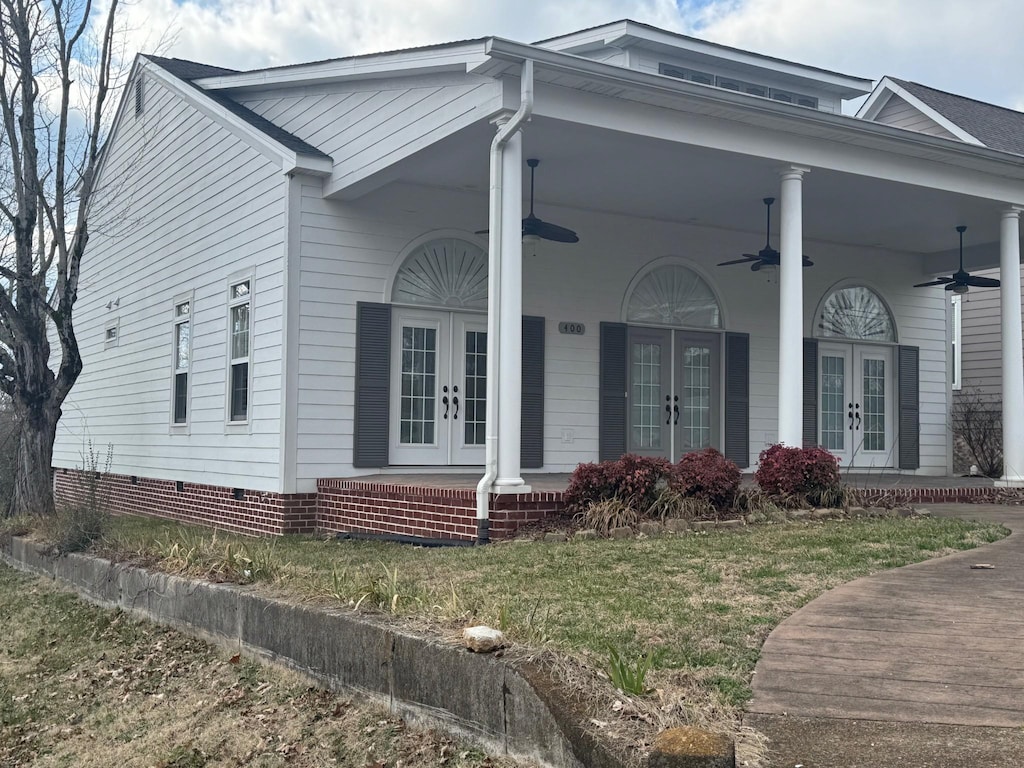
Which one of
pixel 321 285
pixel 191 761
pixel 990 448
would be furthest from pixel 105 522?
pixel 990 448

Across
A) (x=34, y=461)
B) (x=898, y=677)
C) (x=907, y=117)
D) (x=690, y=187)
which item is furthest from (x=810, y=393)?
(x=898, y=677)

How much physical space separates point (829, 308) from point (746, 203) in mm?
3208

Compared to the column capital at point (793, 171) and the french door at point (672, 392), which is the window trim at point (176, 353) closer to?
the french door at point (672, 392)

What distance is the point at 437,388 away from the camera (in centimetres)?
1175

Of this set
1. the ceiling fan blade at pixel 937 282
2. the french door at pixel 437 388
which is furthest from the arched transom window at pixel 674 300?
the ceiling fan blade at pixel 937 282

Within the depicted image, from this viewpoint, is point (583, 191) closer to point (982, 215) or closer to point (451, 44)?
point (451, 44)

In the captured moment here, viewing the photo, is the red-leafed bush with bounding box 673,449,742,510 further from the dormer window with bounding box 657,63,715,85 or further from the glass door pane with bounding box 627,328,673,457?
the dormer window with bounding box 657,63,715,85

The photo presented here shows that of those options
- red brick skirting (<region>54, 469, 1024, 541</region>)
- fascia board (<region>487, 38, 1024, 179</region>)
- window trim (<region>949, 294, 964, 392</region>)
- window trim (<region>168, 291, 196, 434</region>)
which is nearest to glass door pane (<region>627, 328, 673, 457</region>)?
red brick skirting (<region>54, 469, 1024, 541</region>)

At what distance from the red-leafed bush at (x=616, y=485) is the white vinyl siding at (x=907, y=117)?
9.69m

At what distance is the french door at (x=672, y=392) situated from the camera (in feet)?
43.3

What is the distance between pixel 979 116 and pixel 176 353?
12683mm

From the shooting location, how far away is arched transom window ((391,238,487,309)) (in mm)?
11586

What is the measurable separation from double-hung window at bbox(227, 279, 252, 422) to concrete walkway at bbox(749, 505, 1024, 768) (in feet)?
24.8

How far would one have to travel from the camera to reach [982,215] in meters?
12.8
